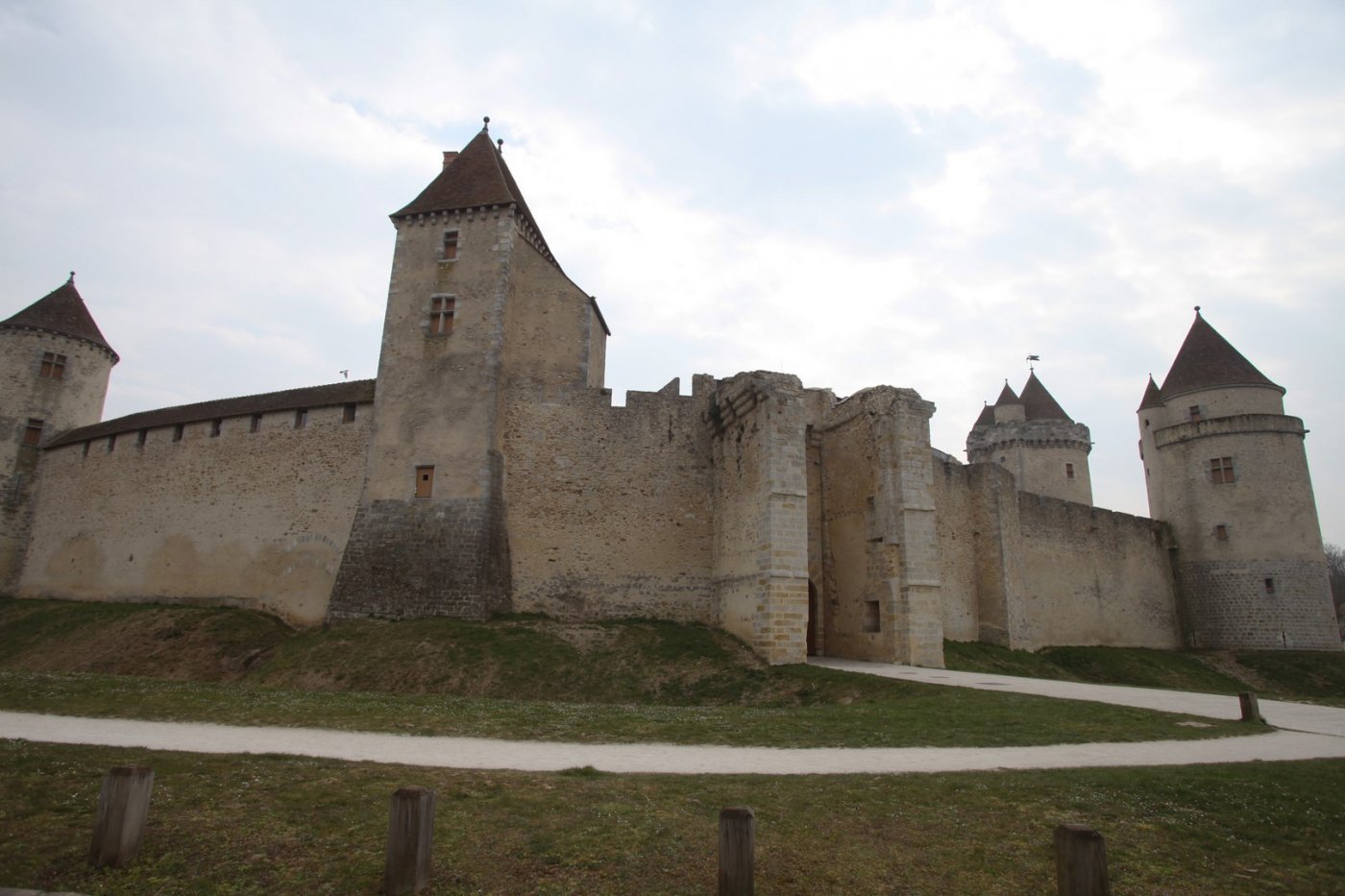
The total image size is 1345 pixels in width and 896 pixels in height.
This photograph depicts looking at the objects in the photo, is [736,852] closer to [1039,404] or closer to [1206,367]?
[1206,367]

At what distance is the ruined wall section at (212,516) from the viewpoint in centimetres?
2077

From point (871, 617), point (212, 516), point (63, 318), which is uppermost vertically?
point (63, 318)

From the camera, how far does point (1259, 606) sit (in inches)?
1149

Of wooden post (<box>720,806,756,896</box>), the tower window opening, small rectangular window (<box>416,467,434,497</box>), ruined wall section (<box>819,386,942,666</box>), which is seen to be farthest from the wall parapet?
wooden post (<box>720,806,756,896</box>)

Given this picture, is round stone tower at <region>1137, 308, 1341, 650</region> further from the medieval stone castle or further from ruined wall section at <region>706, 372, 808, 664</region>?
ruined wall section at <region>706, 372, 808, 664</region>

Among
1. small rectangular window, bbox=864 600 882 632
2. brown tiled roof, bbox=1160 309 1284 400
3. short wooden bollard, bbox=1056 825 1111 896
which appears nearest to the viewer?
short wooden bollard, bbox=1056 825 1111 896

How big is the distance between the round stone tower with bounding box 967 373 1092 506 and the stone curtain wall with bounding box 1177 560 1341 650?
309 inches

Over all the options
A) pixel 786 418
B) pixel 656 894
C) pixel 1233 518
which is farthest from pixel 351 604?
pixel 1233 518

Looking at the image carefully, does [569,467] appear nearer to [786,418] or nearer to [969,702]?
[786,418]

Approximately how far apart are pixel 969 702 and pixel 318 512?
653 inches

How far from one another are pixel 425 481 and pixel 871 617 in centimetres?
1125

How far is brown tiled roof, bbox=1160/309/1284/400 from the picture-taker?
31.5 meters

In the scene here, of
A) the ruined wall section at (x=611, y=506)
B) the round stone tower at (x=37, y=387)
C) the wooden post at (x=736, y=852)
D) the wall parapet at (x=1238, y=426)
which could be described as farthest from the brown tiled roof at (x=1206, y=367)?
the round stone tower at (x=37, y=387)

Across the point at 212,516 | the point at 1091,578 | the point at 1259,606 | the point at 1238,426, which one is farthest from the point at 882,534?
the point at 1238,426
